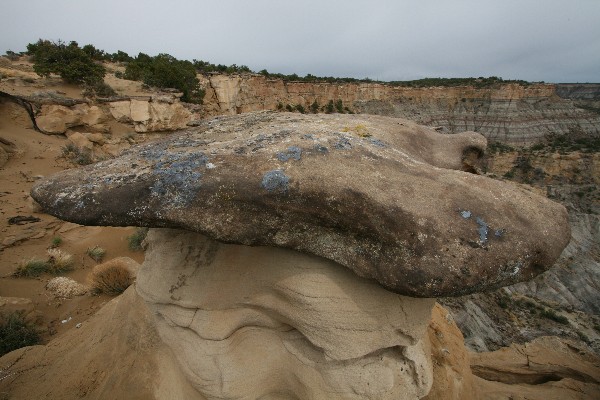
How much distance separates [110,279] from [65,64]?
45.1ft

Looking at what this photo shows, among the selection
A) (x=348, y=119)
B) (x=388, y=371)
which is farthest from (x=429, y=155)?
(x=388, y=371)

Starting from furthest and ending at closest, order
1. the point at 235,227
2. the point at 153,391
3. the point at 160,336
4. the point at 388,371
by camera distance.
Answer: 1. the point at 160,336
2. the point at 153,391
3. the point at 388,371
4. the point at 235,227

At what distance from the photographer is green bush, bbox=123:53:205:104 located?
58.5ft

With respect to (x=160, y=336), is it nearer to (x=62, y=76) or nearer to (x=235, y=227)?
(x=235, y=227)

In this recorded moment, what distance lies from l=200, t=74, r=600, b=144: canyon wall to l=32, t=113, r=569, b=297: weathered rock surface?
111 ft

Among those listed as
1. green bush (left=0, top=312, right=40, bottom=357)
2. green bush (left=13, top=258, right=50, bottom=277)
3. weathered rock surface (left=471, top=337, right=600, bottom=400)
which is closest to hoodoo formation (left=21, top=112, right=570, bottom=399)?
weathered rock surface (left=471, top=337, right=600, bottom=400)

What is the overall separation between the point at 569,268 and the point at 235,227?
79.5 ft

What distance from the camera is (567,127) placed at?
1628 inches

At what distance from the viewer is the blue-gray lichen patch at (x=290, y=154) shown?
98.0 inches

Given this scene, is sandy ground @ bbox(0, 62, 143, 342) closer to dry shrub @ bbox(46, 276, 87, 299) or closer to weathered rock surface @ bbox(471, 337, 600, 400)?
dry shrub @ bbox(46, 276, 87, 299)

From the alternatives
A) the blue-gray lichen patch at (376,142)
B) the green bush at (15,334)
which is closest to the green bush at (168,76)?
the green bush at (15,334)

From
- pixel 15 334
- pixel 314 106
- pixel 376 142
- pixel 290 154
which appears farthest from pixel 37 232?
pixel 314 106

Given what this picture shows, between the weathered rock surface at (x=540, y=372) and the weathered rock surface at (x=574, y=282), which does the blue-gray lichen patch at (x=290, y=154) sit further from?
the weathered rock surface at (x=574, y=282)

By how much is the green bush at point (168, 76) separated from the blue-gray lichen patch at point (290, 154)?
707 inches
